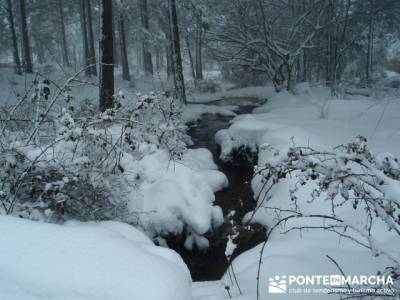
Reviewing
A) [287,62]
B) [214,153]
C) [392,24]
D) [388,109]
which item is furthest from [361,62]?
[214,153]

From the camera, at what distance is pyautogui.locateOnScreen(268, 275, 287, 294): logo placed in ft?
9.84

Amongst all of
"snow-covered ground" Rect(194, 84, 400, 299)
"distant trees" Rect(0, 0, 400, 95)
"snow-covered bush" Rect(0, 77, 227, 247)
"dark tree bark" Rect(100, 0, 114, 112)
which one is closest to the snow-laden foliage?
"snow-covered bush" Rect(0, 77, 227, 247)

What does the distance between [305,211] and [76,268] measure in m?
3.68

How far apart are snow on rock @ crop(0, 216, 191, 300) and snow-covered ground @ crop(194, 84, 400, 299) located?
0.92 m

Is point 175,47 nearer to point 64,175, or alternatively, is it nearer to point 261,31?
point 261,31

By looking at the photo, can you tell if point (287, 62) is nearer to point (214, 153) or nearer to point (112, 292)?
point (214, 153)

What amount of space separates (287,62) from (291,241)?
1262cm

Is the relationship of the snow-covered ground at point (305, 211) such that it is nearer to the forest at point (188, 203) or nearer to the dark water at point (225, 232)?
the forest at point (188, 203)

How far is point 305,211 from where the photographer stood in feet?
16.5

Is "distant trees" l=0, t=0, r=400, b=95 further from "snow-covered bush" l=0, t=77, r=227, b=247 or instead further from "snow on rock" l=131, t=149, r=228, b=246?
"snow-covered bush" l=0, t=77, r=227, b=247

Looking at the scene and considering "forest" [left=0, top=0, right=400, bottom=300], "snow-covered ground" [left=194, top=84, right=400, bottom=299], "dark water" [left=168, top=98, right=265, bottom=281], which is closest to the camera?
"forest" [left=0, top=0, right=400, bottom=300]

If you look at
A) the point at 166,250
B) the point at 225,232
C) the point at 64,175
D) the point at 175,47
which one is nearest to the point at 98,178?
the point at 64,175

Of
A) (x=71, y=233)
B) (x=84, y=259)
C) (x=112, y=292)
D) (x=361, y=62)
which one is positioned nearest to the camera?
(x=112, y=292)

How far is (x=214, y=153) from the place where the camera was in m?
9.98
